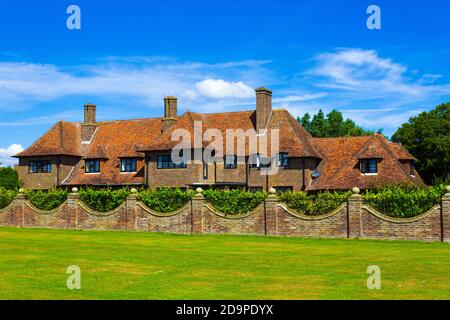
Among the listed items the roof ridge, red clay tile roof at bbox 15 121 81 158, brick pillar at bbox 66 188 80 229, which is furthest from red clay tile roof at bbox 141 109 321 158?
brick pillar at bbox 66 188 80 229

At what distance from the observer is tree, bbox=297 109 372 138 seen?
80000 millimetres

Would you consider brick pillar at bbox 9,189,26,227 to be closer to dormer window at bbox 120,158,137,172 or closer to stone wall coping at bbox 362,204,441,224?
dormer window at bbox 120,158,137,172

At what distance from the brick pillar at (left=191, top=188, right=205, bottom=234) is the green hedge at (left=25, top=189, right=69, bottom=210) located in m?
9.78

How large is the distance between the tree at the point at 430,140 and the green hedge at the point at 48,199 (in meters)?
39.7

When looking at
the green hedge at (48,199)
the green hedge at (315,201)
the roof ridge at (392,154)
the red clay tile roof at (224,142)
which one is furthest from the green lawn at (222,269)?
the roof ridge at (392,154)

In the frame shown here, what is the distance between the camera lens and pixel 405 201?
100ft

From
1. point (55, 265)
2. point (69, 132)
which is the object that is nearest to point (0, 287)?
point (55, 265)

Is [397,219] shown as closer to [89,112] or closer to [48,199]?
[48,199]

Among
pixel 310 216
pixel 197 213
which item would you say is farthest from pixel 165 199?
pixel 310 216

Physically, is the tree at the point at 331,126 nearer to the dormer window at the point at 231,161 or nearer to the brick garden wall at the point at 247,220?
the dormer window at the point at 231,161

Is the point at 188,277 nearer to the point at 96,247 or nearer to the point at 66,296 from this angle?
the point at 66,296

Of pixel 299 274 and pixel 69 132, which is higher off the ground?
pixel 69 132

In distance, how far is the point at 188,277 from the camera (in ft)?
53.0
